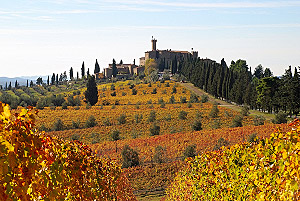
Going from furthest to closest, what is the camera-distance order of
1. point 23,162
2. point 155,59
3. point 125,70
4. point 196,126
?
point 155,59 < point 125,70 < point 196,126 < point 23,162

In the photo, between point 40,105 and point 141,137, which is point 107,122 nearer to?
point 141,137

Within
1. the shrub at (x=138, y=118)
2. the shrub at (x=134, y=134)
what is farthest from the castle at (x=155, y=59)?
the shrub at (x=134, y=134)

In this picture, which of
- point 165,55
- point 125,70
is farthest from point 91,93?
point 165,55

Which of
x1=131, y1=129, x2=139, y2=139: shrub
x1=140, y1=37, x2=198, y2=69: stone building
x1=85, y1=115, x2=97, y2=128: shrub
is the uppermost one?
x1=140, y1=37, x2=198, y2=69: stone building

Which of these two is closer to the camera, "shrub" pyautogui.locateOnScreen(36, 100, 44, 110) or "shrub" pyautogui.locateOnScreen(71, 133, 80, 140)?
"shrub" pyautogui.locateOnScreen(71, 133, 80, 140)

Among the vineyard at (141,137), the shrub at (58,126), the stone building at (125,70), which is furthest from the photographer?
the stone building at (125,70)

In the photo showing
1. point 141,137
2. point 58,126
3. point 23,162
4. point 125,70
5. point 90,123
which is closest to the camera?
point 23,162

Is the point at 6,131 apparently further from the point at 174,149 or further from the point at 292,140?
the point at 174,149

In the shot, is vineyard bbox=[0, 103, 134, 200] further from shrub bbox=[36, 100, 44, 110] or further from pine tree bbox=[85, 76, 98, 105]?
pine tree bbox=[85, 76, 98, 105]

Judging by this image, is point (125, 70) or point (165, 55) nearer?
point (125, 70)

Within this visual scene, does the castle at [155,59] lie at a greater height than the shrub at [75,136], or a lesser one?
greater

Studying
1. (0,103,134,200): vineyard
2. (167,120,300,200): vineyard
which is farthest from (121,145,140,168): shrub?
(0,103,134,200): vineyard

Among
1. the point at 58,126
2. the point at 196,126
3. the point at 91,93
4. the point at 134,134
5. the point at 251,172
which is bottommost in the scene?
the point at 134,134

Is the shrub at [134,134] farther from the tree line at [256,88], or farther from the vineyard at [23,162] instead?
the vineyard at [23,162]
